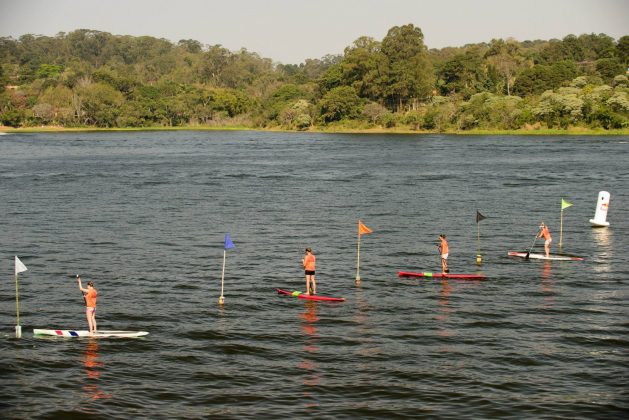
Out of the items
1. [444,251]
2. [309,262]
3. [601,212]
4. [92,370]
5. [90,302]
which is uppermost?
[601,212]

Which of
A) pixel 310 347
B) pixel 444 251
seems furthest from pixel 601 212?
pixel 310 347

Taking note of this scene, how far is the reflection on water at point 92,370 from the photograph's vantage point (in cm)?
2827

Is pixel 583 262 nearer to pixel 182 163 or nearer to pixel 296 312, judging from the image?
pixel 296 312

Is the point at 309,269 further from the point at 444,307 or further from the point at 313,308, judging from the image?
the point at 444,307

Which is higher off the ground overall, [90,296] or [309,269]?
[309,269]

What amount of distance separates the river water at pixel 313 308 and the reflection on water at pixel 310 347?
115mm

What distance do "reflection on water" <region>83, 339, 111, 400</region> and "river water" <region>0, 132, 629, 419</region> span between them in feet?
0.34

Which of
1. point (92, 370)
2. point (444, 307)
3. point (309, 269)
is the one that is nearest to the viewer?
point (92, 370)

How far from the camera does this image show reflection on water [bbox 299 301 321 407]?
29.0m

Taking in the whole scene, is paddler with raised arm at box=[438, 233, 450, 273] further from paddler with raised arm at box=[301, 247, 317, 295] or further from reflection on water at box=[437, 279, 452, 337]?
paddler with raised arm at box=[301, 247, 317, 295]

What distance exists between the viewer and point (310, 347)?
32594 mm

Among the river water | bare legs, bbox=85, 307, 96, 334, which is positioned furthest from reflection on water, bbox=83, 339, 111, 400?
bare legs, bbox=85, 307, 96, 334

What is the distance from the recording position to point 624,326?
3512 centimetres

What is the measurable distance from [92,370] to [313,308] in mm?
11343
